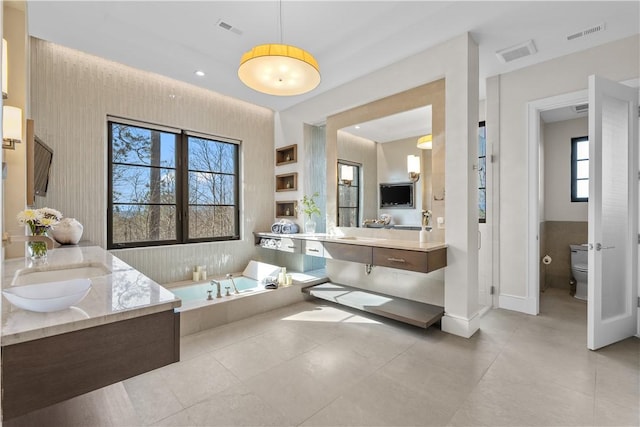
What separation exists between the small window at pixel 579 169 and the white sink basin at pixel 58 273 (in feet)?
19.3

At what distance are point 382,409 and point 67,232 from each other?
3237 mm

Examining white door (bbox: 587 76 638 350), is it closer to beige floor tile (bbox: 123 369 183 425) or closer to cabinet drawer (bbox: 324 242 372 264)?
cabinet drawer (bbox: 324 242 372 264)

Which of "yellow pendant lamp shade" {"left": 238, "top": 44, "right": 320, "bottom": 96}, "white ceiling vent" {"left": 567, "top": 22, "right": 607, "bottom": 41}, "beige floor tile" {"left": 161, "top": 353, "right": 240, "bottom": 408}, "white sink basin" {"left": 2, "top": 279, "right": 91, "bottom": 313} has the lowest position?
"beige floor tile" {"left": 161, "top": 353, "right": 240, "bottom": 408}

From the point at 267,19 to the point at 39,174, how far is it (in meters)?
2.54

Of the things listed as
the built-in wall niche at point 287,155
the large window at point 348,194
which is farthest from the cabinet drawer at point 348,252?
the built-in wall niche at point 287,155

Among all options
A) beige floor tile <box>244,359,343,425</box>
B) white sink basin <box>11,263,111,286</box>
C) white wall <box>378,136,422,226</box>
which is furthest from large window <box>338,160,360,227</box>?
white sink basin <box>11,263,111,286</box>

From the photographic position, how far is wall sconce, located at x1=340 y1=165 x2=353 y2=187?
4125 millimetres

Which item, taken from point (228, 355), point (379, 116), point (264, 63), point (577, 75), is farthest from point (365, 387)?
point (577, 75)

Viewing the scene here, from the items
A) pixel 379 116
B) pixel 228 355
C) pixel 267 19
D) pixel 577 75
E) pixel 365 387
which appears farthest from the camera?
pixel 379 116

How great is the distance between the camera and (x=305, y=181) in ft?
15.5

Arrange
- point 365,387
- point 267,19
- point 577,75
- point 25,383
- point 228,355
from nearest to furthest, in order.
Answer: point 25,383, point 365,387, point 228,355, point 267,19, point 577,75

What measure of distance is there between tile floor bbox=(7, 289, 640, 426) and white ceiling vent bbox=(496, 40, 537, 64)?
112 inches

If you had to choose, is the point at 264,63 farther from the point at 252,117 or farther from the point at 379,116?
the point at 252,117

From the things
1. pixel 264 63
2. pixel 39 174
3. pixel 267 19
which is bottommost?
pixel 39 174
